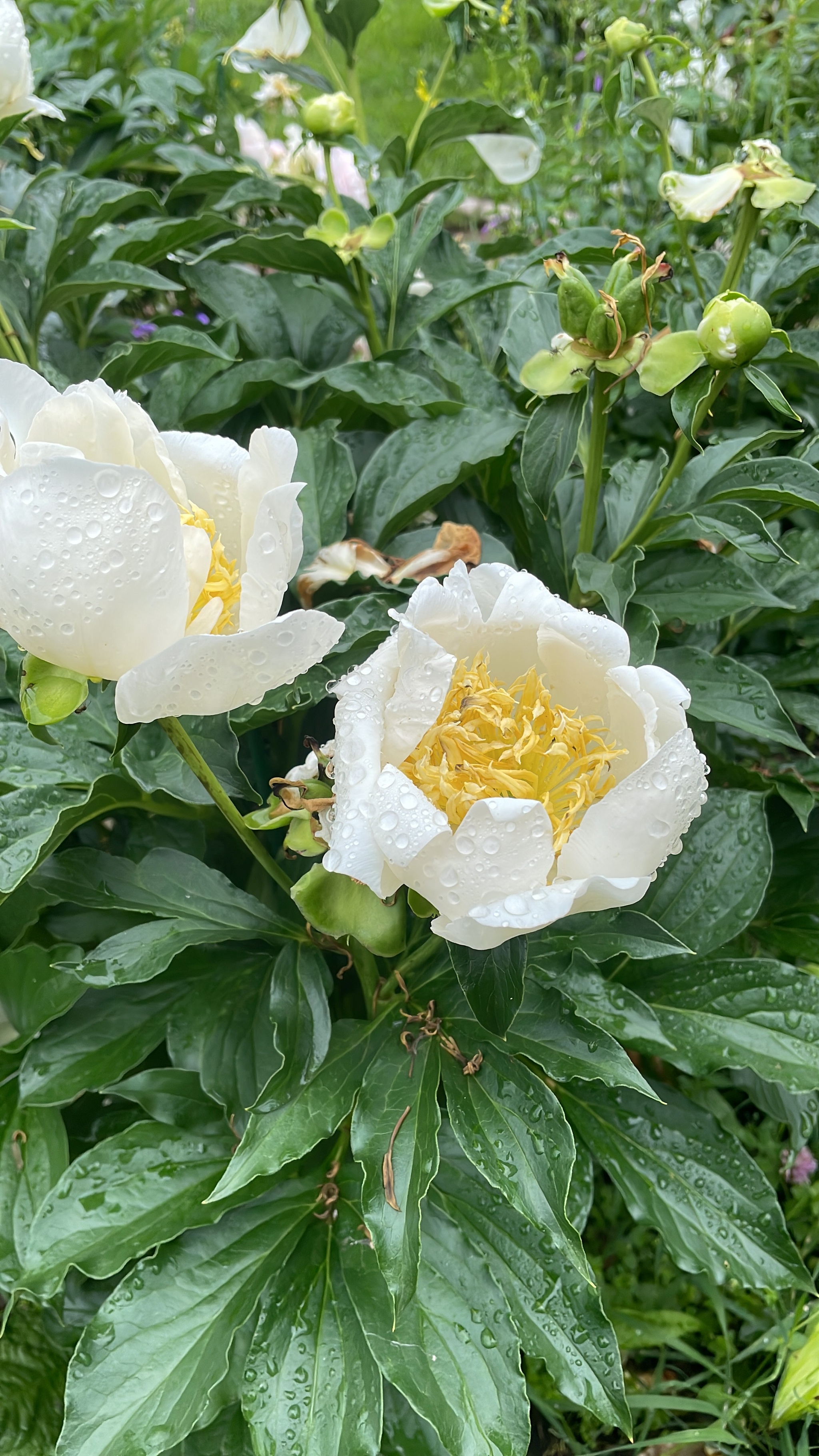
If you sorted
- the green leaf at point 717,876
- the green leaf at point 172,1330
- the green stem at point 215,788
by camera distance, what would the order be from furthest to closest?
the green leaf at point 717,876
the green leaf at point 172,1330
the green stem at point 215,788

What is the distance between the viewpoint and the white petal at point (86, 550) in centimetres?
58

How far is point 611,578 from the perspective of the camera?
3.04ft

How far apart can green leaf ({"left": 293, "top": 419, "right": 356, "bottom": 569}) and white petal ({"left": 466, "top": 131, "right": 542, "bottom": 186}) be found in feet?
2.11

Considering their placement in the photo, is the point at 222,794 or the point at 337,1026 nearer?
the point at 222,794

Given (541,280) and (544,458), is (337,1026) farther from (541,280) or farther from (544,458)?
(541,280)

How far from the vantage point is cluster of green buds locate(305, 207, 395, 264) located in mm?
1216

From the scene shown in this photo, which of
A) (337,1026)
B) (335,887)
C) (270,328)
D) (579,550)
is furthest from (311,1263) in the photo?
(270,328)

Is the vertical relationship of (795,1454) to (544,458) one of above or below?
below

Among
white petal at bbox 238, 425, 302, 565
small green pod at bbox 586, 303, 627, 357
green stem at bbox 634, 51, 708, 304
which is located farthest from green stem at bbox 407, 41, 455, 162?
white petal at bbox 238, 425, 302, 565

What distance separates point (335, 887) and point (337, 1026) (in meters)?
0.32

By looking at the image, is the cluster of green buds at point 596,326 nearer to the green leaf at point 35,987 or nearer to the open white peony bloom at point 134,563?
the open white peony bloom at point 134,563

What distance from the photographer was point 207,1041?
0.95 m

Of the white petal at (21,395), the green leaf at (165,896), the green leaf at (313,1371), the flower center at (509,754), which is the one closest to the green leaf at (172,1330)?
the green leaf at (313,1371)

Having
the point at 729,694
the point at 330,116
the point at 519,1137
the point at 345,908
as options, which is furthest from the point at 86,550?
the point at 330,116
